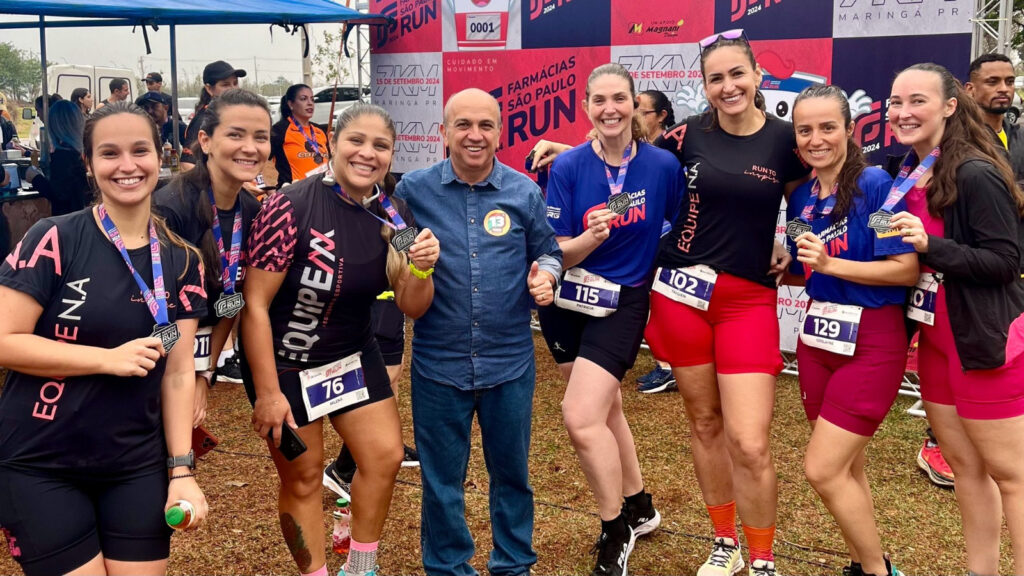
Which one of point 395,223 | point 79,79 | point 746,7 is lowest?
point 395,223

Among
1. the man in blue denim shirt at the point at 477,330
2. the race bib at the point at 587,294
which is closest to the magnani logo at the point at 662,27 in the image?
the race bib at the point at 587,294

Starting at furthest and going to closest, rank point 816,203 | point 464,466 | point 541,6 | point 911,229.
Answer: point 541,6, point 464,466, point 816,203, point 911,229

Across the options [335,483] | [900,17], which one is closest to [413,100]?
[900,17]

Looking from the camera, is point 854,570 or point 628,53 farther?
point 628,53

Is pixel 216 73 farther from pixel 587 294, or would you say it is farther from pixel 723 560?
pixel 723 560

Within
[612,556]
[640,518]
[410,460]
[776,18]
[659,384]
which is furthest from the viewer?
[776,18]

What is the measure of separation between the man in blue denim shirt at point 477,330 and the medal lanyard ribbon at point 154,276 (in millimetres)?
964

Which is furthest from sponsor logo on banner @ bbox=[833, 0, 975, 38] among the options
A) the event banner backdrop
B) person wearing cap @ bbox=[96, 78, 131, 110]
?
person wearing cap @ bbox=[96, 78, 131, 110]

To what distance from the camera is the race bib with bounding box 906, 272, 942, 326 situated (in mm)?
2912

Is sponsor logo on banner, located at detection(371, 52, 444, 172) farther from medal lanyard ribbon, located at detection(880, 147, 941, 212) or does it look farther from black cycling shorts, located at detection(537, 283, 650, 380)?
medal lanyard ribbon, located at detection(880, 147, 941, 212)

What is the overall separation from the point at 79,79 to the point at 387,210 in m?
19.3

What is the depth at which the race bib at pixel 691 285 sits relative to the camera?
3221 mm

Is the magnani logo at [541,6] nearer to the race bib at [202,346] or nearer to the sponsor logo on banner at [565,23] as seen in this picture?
the sponsor logo on banner at [565,23]

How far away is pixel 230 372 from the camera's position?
647cm
